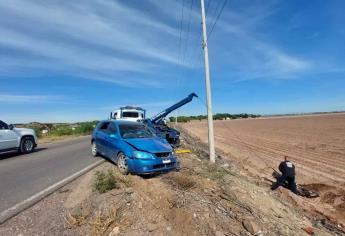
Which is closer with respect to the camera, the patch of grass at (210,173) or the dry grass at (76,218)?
the dry grass at (76,218)

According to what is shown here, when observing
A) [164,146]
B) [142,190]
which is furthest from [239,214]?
[164,146]

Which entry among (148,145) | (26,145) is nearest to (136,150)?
(148,145)

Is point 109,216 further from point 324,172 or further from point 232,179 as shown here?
point 324,172

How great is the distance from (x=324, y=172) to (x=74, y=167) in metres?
10.7

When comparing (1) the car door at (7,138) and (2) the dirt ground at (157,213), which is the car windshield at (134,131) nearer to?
(2) the dirt ground at (157,213)

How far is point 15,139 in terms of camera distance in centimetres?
1588

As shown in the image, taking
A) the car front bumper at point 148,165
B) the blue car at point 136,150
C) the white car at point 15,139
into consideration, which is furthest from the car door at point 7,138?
the car front bumper at point 148,165

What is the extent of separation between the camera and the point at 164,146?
1005cm

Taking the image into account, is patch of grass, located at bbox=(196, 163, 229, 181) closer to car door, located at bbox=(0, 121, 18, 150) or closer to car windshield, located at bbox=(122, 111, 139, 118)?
car door, located at bbox=(0, 121, 18, 150)

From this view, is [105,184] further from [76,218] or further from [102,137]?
[102,137]

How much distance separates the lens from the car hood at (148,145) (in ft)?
31.1

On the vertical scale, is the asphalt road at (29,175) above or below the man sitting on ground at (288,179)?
above

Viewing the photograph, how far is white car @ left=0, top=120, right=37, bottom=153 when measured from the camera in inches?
593

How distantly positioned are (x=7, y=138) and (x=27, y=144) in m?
1.79
